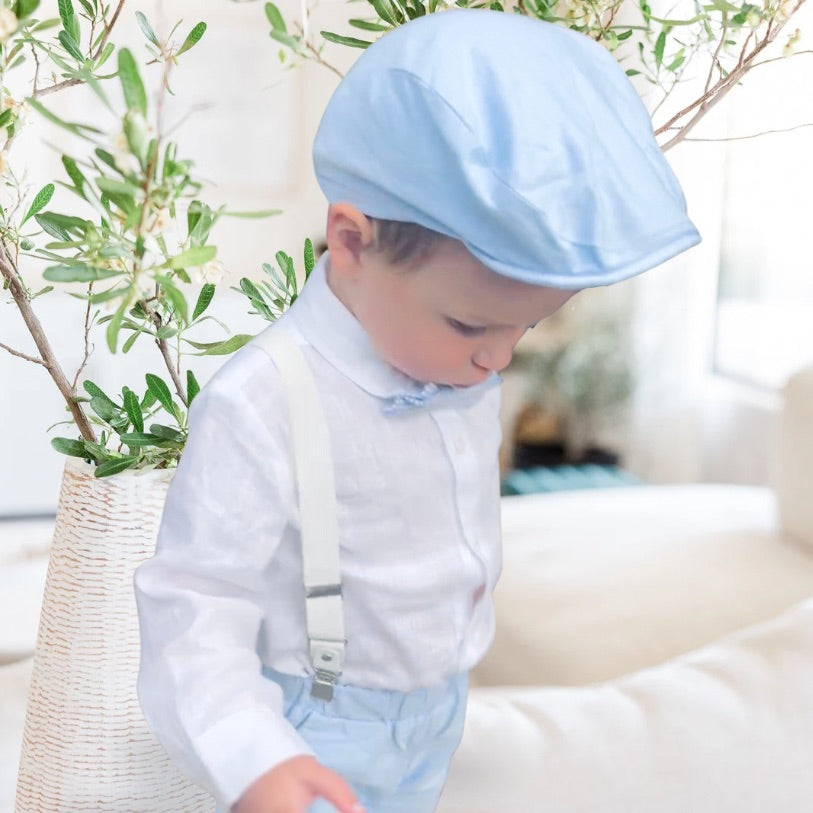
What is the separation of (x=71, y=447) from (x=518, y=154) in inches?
17.7

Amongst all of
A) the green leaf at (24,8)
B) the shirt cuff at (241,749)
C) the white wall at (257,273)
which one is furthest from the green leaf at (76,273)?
the white wall at (257,273)

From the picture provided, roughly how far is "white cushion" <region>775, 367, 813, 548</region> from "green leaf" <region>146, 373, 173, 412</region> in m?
1.21

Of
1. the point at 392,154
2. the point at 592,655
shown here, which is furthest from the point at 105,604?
the point at 592,655

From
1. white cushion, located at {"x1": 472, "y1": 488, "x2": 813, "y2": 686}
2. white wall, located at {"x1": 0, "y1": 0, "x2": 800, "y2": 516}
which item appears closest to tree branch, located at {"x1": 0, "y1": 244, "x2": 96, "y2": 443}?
white cushion, located at {"x1": 472, "y1": 488, "x2": 813, "y2": 686}

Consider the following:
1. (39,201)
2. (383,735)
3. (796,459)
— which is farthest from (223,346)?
(796,459)

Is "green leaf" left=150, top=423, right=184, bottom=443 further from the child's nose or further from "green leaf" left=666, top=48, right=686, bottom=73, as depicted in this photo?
"green leaf" left=666, top=48, right=686, bottom=73

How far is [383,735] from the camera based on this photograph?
686 millimetres

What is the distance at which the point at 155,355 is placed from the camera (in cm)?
367

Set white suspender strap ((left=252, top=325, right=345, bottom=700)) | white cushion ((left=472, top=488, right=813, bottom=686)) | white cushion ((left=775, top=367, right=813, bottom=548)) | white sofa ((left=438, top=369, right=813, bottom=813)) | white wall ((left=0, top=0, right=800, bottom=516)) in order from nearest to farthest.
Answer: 1. white suspender strap ((left=252, top=325, right=345, bottom=700))
2. white sofa ((left=438, top=369, right=813, bottom=813))
3. white cushion ((left=472, top=488, right=813, bottom=686))
4. white cushion ((left=775, top=367, right=813, bottom=548))
5. white wall ((left=0, top=0, right=800, bottom=516))

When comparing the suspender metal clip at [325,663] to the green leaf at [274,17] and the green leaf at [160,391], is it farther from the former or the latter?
the green leaf at [274,17]

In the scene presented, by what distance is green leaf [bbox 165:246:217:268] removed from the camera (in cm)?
54

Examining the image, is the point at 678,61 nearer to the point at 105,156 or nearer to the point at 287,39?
the point at 287,39

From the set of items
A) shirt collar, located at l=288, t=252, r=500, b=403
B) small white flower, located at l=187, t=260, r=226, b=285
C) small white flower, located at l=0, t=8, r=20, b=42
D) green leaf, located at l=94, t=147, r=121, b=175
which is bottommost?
shirt collar, located at l=288, t=252, r=500, b=403

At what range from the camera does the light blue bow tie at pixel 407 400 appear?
646 mm
